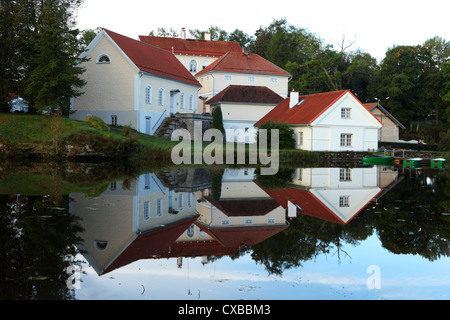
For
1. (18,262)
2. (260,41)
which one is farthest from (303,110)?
(260,41)

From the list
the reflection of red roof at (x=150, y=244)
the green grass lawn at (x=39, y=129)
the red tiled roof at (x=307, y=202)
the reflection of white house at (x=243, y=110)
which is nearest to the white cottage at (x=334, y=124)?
the reflection of white house at (x=243, y=110)

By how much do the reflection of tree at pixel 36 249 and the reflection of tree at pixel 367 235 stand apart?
3.11 m

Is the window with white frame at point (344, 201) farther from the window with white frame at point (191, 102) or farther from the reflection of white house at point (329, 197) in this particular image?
the window with white frame at point (191, 102)

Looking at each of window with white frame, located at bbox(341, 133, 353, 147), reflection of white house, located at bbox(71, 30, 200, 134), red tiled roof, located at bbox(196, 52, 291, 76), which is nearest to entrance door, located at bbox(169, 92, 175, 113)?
reflection of white house, located at bbox(71, 30, 200, 134)

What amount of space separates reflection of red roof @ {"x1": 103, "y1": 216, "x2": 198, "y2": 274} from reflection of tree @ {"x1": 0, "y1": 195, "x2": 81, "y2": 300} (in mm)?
760

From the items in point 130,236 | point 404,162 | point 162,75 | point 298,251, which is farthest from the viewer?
point 162,75

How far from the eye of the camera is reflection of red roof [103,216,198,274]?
7414 millimetres

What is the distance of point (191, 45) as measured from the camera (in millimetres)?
62969

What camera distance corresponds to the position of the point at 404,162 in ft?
109

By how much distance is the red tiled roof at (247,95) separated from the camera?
4897cm

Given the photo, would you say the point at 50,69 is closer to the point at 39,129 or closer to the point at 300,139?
the point at 39,129

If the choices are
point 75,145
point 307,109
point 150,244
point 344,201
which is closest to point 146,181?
point 344,201
